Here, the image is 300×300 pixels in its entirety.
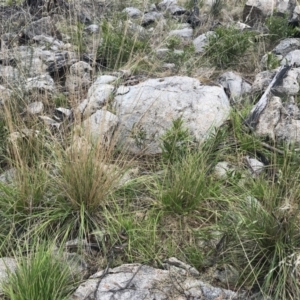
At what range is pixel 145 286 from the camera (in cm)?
226

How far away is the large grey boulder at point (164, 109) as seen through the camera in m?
3.37

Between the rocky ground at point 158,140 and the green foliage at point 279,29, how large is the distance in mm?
13

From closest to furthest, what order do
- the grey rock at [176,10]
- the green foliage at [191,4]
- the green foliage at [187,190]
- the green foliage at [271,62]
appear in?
the green foliage at [187,190] < the green foliage at [271,62] < the grey rock at [176,10] < the green foliage at [191,4]

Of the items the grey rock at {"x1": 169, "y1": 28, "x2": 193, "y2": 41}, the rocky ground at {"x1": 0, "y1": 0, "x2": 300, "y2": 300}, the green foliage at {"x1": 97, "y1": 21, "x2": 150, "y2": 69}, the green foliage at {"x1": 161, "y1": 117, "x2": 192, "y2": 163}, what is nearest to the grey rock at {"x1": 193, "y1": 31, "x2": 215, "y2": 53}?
the rocky ground at {"x1": 0, "y1": 0, "x2": 300, "y2": 300}

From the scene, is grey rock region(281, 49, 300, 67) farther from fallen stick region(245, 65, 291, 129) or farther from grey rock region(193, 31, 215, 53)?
grey rock region(193, 31, 215, 53)

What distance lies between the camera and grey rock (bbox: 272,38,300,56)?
488cm

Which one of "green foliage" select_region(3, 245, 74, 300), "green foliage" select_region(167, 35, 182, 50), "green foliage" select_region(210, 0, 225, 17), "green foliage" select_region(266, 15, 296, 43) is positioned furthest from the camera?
"green foliage" select_region(210, 0, 225, 17)

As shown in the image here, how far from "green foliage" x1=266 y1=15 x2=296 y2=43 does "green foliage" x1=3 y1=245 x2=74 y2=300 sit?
3874mm

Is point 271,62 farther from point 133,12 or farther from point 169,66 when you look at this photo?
point 133,12

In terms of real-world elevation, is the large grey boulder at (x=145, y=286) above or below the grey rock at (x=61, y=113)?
below

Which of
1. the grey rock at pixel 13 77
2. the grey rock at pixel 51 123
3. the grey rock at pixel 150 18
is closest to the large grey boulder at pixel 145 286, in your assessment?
the grey rock at pixel 51 123

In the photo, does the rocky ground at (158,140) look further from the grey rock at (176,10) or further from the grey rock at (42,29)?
the grey rock at (176,10)

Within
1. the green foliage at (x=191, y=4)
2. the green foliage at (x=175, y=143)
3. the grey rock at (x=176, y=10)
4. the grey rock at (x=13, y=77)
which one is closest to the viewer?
the green foliage at (x=175, y=143)

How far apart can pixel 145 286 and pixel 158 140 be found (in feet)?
4.30
